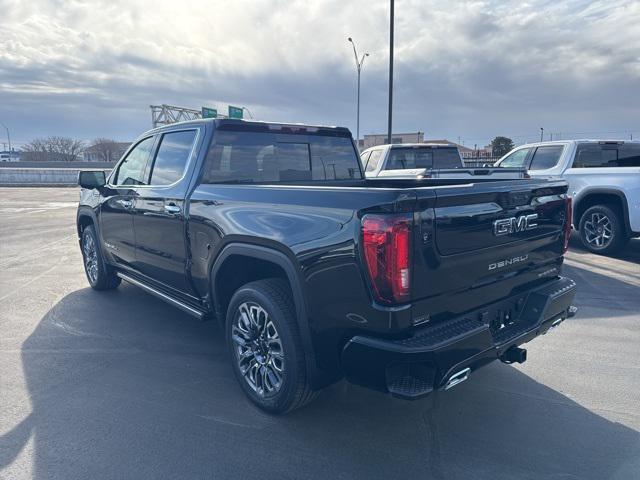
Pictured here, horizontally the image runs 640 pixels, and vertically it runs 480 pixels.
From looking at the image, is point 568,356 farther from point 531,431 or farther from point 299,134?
point 299,134

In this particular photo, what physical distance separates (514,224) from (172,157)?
291 cm

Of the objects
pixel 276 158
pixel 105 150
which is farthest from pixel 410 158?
pixel 105 150

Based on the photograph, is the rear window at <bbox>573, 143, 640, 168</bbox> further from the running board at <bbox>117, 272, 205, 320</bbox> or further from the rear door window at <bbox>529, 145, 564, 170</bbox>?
the running board at <bbox>117, 272, 205, 320</bbox>

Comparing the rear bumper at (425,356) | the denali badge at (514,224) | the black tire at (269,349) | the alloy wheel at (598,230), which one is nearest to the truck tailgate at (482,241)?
the denali badge at (514,224)

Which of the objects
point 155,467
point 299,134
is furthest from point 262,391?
point 299,134

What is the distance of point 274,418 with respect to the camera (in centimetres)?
322

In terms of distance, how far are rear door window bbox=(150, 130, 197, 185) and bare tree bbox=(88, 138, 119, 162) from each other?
60193mm

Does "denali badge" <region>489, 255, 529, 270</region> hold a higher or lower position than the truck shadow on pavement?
higher

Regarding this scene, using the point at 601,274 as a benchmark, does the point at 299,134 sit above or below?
above

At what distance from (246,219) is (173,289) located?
1.53 metres

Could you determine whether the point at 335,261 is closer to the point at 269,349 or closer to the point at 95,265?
the point at 269,349

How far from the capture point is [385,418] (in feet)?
10.6

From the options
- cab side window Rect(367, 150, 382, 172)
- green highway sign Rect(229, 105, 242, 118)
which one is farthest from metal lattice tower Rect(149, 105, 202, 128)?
cab side window Rect(367, 150, 382, 172)

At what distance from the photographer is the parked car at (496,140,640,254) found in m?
7.89
